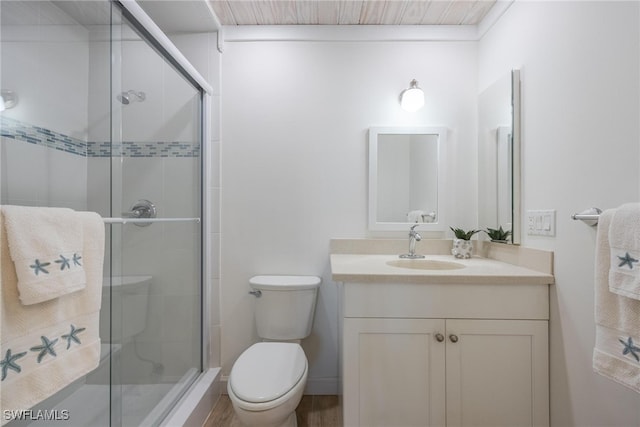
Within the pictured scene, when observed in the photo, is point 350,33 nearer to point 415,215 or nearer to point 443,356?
point 415,215

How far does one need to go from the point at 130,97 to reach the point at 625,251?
1833 millimetres

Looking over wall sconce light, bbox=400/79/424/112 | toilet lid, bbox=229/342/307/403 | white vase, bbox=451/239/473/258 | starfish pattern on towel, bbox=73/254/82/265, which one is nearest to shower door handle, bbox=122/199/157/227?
starfish pattern on towel, bbox=73/254/82/265

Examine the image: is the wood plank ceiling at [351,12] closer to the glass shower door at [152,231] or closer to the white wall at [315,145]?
the white wall at [315,145]

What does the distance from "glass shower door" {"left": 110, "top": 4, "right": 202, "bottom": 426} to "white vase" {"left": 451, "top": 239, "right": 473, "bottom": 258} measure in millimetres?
1532

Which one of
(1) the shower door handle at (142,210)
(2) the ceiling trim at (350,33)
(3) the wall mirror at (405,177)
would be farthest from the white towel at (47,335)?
(2) the ceiling trim at (350,33)

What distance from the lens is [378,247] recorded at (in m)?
1.86

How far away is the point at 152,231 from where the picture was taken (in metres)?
1.45

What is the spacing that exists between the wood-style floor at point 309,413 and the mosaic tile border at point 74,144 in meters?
1.43

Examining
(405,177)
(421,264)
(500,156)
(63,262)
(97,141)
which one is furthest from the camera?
(405,177)

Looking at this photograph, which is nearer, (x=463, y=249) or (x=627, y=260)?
(x=627, y=260)

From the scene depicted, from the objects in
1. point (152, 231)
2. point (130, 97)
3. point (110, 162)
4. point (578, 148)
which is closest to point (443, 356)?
point (578, 148)

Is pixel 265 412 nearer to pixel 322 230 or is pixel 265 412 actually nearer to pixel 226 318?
pixel 226 318

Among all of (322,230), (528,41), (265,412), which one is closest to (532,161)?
(528,41)

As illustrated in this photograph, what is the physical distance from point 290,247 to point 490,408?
1.25 m
